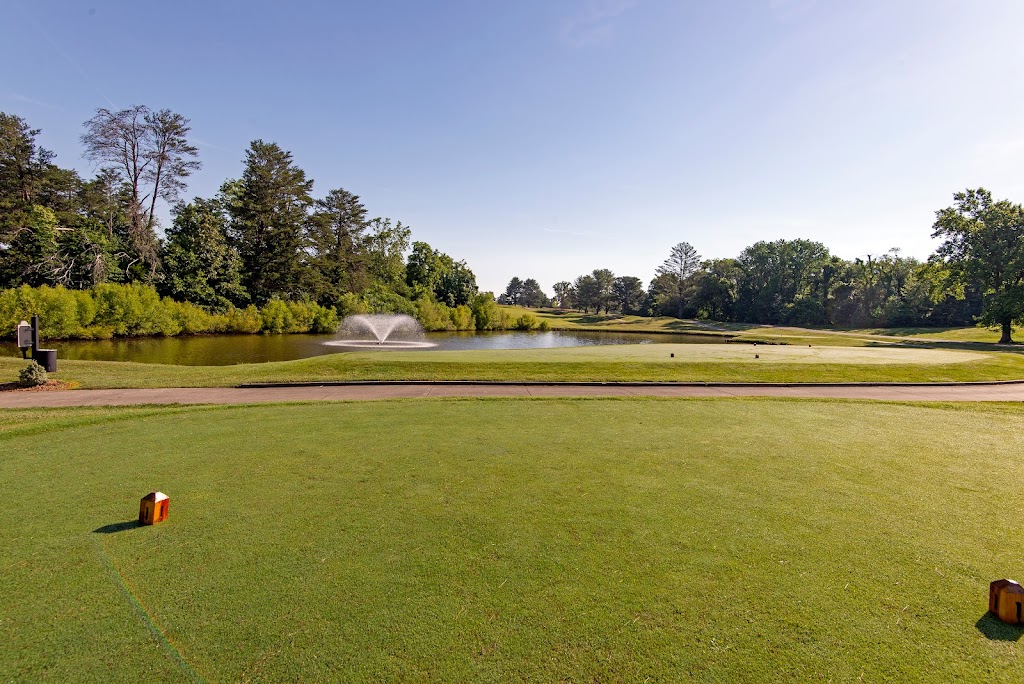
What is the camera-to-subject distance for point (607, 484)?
5.48 meters

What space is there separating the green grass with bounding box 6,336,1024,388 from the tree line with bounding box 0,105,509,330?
28.5 metres

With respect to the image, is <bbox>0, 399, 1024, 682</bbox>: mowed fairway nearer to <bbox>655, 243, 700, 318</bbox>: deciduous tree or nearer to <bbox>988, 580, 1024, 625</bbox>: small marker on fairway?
<bbox>988, 580, 1024, 625</bbox>: small marker on fairway

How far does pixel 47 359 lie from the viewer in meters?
14.7

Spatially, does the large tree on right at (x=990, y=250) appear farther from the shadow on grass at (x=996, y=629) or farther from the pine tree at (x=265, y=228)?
the pine tree at (x=265, y=228)

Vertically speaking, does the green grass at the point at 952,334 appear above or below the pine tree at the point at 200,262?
below

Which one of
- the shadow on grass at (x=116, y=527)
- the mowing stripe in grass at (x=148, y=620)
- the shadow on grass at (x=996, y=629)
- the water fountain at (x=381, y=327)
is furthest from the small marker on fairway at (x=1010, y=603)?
the water fountain at (x=381, y=327)

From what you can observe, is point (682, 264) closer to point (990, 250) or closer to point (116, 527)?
point (990, 250)

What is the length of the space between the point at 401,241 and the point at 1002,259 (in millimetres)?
77128

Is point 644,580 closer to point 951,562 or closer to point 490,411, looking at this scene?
point 951,562

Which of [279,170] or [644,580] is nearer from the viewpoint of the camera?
[644,580]

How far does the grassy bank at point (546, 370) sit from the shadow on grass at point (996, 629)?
12.2 m

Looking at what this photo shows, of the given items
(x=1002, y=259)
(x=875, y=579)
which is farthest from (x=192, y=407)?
(x=1002, y=259)

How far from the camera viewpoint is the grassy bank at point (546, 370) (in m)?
15.4

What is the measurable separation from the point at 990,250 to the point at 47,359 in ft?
217
